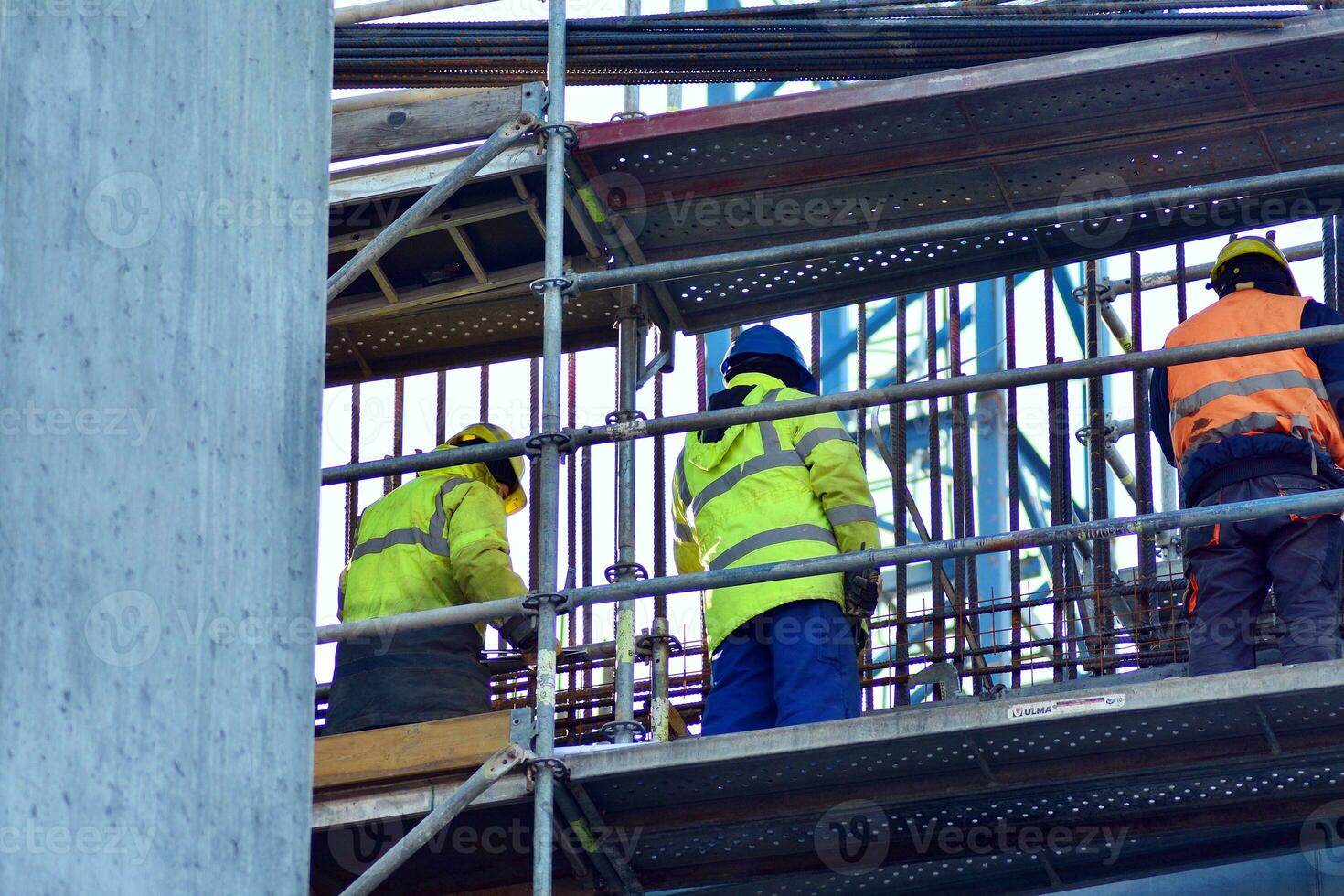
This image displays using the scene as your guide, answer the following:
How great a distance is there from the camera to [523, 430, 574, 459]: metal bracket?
7.35 metres

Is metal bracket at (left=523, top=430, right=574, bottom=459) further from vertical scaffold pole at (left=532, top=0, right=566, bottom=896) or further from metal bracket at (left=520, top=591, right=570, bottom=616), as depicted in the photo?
metal bracket at (left=520, top=591, right=570, bottom=616)

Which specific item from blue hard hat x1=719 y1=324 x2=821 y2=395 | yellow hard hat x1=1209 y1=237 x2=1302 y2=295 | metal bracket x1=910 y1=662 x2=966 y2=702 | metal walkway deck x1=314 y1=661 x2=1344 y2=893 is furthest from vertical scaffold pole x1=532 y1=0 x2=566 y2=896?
yellow hard hat x1=1209 y1=237 x2=1302 y2=295

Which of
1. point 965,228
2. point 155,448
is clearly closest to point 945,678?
point 965,228

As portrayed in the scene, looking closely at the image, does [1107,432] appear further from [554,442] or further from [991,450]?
[991,450]

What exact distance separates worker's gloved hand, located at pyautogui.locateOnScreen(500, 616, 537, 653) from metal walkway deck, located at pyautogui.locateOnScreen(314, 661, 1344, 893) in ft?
2.52

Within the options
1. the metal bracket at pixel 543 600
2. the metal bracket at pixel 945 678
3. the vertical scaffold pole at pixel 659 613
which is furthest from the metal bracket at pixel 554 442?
the metal bracket at pixel 945 678

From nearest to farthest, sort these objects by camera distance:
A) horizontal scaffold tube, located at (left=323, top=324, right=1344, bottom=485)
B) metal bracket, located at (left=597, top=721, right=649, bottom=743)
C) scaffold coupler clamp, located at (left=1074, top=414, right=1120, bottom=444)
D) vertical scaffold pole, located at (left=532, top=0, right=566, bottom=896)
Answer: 1. horizontal scaffold tube, located at (left=323, top=324, right=1344, bottom=485)
2. vertical scaffold pole, located at (left=532, top=0, right=566, bottom=896)
3. metal bracket, located at (left=597, top=721, right=649, bottom=743)
4. scaffold coupler clamp, located at (left=1074, top=414, right=1120, bottom=444)

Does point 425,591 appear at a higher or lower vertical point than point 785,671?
higher

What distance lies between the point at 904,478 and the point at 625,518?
1.93 metres

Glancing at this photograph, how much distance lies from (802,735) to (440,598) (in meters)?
2.16

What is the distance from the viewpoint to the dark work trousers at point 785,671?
755cm

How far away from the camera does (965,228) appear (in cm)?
741

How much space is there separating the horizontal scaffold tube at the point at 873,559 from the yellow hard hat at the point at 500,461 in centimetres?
150

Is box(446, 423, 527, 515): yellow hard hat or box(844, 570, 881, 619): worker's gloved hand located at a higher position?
box(446, 423, 527, 515): yellow hard hat
